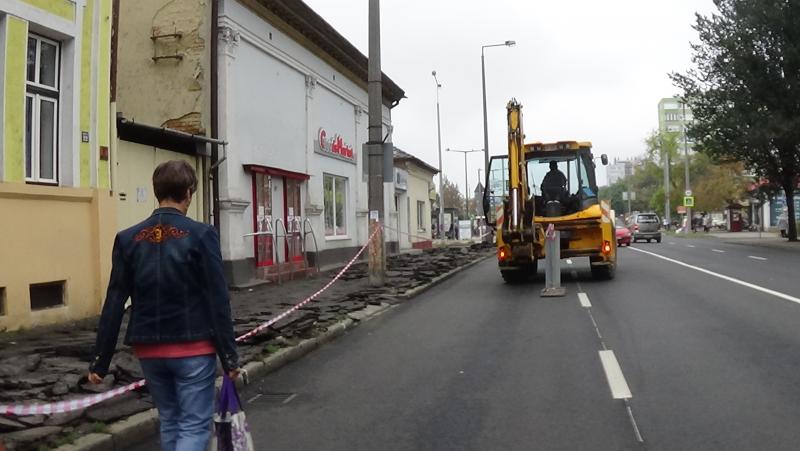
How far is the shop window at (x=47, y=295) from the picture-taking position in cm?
918

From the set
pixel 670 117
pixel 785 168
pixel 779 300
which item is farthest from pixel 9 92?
pixel 670 117

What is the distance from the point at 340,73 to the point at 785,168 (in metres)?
24.9

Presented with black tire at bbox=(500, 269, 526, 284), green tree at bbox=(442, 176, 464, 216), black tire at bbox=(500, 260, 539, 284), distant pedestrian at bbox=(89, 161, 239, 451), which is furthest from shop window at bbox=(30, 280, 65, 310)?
green tree at bbox=(442, 176, 464, 216)

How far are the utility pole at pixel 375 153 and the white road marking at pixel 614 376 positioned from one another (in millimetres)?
7473

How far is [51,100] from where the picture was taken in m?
9.70

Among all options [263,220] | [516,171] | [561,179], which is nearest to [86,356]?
[263,220]

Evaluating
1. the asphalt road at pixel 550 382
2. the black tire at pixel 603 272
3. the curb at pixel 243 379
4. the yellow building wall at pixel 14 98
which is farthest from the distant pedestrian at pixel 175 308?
the black tire at pixel 603 272

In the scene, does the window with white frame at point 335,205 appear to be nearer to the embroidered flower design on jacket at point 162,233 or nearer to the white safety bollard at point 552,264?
the white safety bollard at point 552,264

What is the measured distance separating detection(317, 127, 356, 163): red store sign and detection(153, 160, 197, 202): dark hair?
53.6 feet

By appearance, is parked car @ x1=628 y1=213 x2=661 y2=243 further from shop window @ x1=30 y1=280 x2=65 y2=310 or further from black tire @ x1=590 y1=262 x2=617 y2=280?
shop window @ x1=30 y1=280 x2=65 y2=310

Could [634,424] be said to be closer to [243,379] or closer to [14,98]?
[243,379]

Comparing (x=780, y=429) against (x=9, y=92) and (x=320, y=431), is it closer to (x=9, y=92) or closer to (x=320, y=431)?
(x=320, y=431)

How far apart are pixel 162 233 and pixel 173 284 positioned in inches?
9.1

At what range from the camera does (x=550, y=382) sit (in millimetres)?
6297
